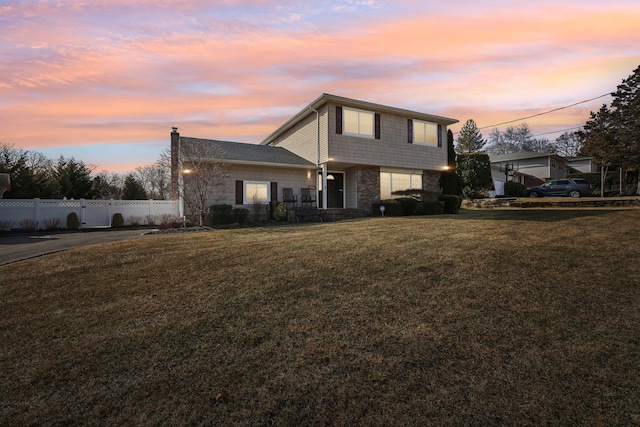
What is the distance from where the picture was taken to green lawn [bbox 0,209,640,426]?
82.7 inches

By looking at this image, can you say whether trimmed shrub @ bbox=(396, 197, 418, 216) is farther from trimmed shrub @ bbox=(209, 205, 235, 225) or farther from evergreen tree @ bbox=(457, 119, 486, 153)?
evergreen tree @ bbox=(457, 119, 486, 153)

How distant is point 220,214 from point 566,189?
24.0m

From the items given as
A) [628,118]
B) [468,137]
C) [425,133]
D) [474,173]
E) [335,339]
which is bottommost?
[335,339]

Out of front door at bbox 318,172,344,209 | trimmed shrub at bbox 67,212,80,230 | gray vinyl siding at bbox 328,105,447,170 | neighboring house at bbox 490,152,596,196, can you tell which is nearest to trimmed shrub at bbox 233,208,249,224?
gray vinyl siding at bbox 328,105,447,170

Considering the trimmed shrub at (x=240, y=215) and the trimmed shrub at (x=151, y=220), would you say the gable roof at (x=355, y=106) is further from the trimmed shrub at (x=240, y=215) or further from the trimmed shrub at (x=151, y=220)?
the trimmed shrub at (x=151, y=220)

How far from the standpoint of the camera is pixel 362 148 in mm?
15094

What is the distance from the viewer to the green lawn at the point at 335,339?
6.89 ft

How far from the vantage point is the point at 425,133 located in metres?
17.2

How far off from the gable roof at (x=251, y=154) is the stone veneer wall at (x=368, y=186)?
2633 millimetres

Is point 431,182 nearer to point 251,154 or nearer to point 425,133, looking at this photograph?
point 425,133

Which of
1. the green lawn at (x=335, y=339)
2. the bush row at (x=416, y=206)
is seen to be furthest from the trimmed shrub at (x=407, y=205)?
the green lawn at (x=335, y=339)

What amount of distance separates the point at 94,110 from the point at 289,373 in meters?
12.2

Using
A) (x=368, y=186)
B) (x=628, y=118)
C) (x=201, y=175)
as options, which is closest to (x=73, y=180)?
(x=201, y=175)

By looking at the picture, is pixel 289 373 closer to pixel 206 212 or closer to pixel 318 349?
pixel 318 349
